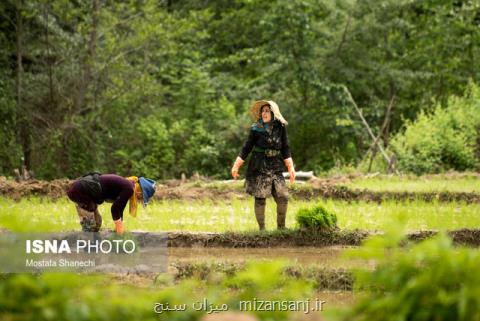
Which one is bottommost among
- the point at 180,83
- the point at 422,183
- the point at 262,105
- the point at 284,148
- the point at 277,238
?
the point at 277,238

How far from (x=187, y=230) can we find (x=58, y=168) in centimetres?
1229

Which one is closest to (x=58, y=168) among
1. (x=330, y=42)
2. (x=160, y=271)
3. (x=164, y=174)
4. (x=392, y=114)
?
(x=164, y=174)

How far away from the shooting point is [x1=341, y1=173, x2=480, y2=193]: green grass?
16500mm

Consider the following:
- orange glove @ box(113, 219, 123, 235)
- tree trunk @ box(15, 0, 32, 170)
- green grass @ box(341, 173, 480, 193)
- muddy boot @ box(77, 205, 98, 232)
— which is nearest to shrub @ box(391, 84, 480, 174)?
green grass @ box(341, 173, 480, 193)

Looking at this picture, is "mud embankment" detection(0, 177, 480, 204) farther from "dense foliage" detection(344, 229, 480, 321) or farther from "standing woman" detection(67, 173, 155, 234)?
"dense foliage" detection(344, 229, 480, 321)

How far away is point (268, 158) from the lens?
1171 cm

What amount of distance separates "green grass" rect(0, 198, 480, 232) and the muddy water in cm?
73

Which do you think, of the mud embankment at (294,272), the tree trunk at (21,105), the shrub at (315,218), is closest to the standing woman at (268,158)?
the shrub at (315,218)

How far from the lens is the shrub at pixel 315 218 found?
37.6 feet

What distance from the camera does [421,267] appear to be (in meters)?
4.87

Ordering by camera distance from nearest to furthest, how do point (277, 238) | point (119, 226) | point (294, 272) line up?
point (294, 272), point (119, 226), point (277, 238)

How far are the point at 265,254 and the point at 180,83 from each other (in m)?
17.3

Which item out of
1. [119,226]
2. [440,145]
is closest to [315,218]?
[119,226]

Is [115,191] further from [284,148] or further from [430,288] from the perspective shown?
[430,288]
